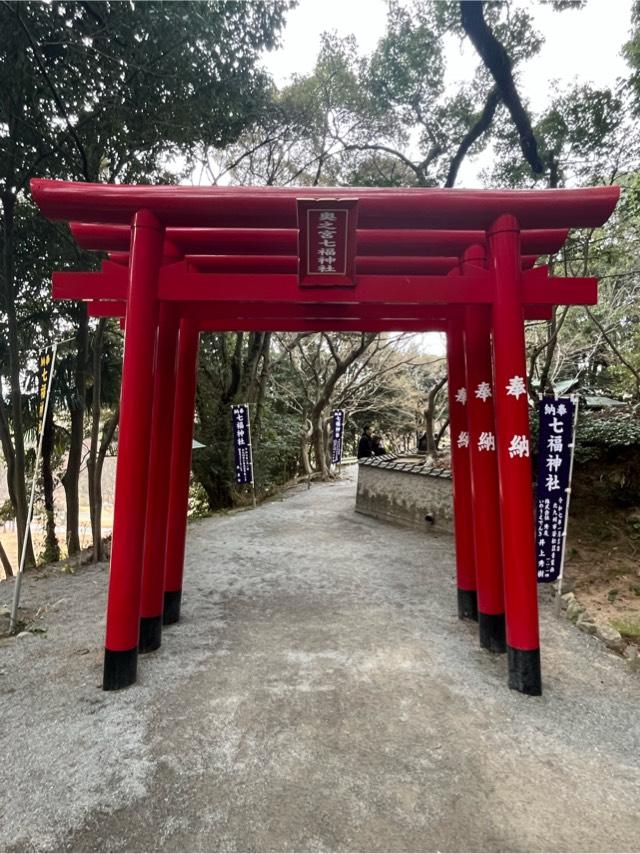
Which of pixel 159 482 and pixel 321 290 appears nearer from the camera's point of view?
pixel 321 290

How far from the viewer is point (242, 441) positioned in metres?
9.91

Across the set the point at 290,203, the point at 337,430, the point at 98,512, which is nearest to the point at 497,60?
the point at 290,203

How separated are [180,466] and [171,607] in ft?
4.52

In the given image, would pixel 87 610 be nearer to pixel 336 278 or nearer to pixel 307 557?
pixel 307 557

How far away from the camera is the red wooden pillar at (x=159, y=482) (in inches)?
146

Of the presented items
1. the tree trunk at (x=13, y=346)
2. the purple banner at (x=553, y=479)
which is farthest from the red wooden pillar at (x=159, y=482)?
the purple banner at (x=553, y=479)

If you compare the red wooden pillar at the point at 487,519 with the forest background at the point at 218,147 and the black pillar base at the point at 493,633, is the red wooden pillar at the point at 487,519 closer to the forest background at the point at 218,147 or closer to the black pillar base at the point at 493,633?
the black pillar base at the point at 493,633

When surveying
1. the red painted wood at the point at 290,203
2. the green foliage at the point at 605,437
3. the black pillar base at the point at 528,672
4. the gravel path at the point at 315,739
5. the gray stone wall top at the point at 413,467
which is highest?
the red painted wood at the point at 290,203

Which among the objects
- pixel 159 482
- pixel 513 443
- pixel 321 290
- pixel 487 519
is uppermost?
pixel 321 290

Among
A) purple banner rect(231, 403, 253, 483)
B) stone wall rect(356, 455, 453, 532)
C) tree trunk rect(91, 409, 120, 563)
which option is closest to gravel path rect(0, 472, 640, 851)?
tree trunk rect(91, 409, 120, 563)

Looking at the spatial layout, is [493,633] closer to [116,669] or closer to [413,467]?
[116,669]

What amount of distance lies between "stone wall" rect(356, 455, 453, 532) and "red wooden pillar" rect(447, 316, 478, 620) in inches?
125

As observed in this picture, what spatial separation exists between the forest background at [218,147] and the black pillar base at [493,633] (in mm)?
3545

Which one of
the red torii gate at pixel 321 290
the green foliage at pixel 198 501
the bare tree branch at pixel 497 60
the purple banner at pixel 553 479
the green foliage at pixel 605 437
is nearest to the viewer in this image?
the red torii gate at pixel 321 290
